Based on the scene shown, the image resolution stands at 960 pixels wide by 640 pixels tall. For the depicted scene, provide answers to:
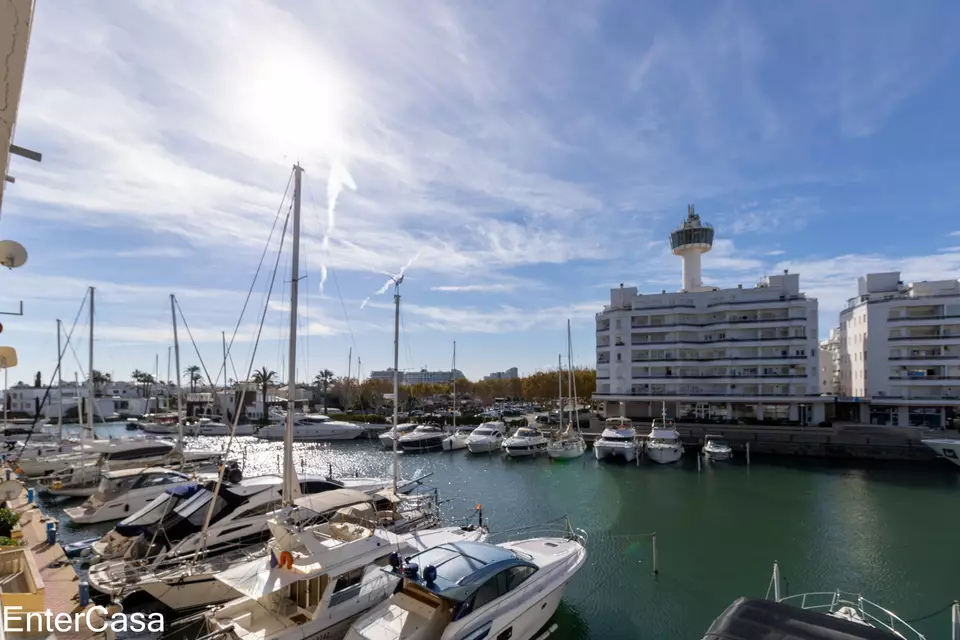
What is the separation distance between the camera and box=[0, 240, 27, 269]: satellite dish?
5.20m

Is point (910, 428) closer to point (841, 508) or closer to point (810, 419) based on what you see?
point (810, 419)

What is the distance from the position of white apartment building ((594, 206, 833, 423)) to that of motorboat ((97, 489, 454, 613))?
51.5 m

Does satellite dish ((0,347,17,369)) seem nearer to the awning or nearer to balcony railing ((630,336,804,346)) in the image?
the awning

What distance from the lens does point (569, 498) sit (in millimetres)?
32750

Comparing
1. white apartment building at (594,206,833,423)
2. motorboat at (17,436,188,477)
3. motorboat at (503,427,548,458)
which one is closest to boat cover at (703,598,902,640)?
Result: motorboat at (17,436,188,477)

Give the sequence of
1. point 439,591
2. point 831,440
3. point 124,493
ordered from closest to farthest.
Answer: point 439,591 < point 124,493 < point 831,440

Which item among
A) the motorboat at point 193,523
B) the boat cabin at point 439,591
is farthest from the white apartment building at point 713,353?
the boat cabin at point 439,591

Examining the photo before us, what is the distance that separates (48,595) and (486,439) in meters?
41.3

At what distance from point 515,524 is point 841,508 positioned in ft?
67.7

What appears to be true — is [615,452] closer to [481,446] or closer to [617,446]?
[617,446]

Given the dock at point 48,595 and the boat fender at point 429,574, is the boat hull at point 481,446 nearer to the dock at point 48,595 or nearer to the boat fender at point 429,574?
the dock at point 48,595

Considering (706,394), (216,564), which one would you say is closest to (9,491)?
(216,564)

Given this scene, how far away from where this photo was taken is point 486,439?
5197cm

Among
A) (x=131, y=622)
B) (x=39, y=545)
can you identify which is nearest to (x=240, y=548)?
(x=131, y=622)
